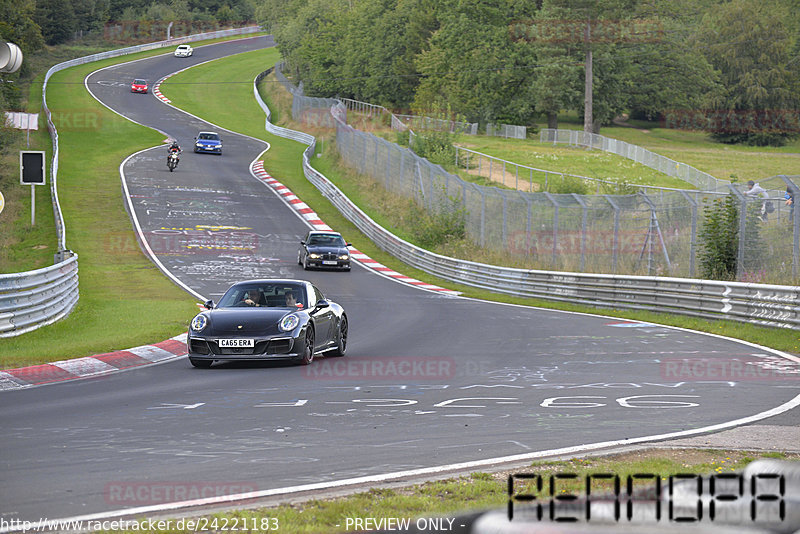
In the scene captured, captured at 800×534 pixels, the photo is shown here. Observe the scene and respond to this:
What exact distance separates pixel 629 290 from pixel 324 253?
515 inches

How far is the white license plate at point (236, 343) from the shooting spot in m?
14.2

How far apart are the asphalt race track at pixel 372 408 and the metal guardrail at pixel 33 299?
3.44 metres

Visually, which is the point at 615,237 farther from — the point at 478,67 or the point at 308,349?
the point at 478,67

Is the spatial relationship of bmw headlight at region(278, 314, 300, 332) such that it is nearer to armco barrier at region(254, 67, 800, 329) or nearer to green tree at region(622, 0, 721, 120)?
armco barrier at region(254, 67, 800, 329)

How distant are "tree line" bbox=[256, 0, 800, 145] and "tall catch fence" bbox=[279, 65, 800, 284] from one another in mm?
51939

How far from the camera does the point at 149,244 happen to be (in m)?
38.9

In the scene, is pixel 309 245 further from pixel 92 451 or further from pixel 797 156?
pixel 797 156

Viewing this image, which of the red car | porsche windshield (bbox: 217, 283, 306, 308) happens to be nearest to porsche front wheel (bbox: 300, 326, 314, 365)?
porsche windshield (bbox: 217, 283, 306, 308)

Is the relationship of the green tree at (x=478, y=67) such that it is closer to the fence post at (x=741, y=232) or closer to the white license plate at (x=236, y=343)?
the fence post at (x=741, y=232)

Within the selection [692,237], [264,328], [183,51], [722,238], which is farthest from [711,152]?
[264,328]

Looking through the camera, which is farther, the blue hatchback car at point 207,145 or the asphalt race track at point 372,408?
the blue hatchback car at point 207,145

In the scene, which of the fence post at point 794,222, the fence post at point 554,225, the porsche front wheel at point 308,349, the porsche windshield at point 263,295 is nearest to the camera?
the porsche front wheel at point 308,349

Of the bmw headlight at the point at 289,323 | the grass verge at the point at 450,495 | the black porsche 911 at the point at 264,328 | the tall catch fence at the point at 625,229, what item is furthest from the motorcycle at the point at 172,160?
the grass verge at the point at 450,495

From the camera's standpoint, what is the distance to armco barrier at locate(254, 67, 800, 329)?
19484 millimetres
